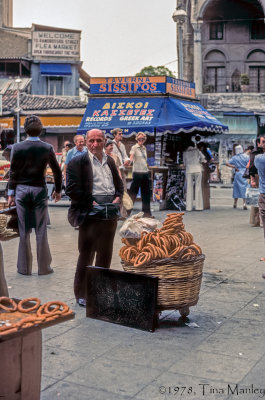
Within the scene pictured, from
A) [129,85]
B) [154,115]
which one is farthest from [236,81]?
[154,115]

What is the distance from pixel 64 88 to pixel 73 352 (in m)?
41.7

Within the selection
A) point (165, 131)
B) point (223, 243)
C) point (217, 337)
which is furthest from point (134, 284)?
point (165, 131)

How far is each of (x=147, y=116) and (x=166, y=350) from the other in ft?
39.3

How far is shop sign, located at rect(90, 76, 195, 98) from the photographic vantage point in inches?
638

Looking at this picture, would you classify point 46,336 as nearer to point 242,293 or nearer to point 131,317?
point 131,317

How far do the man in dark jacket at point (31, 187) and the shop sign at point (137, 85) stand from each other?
30.7 feet

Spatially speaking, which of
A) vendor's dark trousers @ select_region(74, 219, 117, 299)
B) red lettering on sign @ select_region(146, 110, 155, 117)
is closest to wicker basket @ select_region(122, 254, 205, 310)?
vendor's dark trousers @ select_region(74, 219, 117, 299)

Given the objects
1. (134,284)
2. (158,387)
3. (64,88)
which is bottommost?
(158,387)

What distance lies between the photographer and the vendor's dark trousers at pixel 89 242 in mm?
5898

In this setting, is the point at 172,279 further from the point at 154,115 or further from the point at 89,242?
the point at 154,115

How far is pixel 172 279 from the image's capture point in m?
5.01

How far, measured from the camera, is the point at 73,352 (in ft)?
14.8

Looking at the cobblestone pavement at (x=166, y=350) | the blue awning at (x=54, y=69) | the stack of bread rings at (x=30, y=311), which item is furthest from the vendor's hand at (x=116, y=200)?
the blue awning at (x=54, y=69)

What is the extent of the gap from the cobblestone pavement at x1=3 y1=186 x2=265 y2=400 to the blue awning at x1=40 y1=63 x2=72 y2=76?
38384 millimetres
